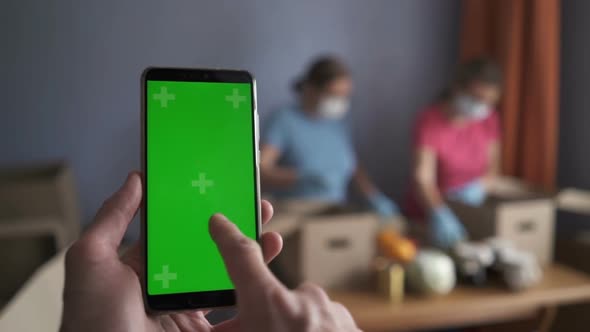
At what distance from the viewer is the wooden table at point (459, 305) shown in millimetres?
1155

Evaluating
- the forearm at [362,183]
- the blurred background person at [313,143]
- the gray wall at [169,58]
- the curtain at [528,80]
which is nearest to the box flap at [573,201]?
the curtain at [528,80]

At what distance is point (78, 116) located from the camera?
79.3 inches

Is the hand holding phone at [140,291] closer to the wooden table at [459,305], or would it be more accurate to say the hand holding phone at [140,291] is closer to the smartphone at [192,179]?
the smartphone at [192,179]

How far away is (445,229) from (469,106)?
19.6 inches

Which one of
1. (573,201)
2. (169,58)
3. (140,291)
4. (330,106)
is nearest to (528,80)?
(573,201)

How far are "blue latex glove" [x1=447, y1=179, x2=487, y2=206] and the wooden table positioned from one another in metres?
0.45

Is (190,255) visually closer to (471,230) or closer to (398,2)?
(471,230)

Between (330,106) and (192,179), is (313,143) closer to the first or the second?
(330,106)

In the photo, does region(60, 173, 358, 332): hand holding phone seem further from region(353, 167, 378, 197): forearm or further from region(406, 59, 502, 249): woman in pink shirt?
region(353, 167, 378, 197): forearm

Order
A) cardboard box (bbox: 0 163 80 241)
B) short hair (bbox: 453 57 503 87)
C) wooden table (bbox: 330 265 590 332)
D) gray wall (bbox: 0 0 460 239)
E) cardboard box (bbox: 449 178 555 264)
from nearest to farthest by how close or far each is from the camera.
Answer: wooden table (bbox: 330 265 590 332), cardboard box (bbox: 449 178 555 264), cardboard box (bbox: 0 163 80 241), short hair (bbox: 453 57 503 87), gray wall (bbox: 0 0 460 239)

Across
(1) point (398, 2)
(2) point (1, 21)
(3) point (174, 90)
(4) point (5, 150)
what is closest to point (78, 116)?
(4) point (5, 150)

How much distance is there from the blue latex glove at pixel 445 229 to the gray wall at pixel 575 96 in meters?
0.57

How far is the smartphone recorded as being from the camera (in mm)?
530

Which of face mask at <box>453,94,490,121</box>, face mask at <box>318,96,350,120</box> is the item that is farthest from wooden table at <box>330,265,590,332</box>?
face mask at <box>318,96,350,120</box>
